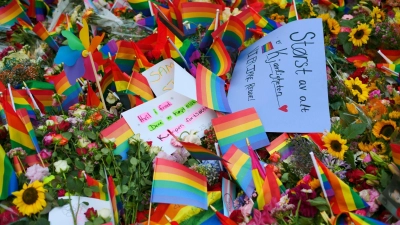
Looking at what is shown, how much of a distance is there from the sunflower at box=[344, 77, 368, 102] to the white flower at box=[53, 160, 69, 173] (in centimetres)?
98

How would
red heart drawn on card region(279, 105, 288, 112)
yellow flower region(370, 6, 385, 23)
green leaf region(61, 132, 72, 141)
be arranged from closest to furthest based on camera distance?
green leaf region(61, 132, 72, 141), red heart drawn on card region(279, 105, 288, 112), yellow flower region(370, 6, 385, 23)

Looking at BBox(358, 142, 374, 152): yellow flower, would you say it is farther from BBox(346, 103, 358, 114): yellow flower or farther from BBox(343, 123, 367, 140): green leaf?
BBox(346, 103, 358, 114): yellow flower

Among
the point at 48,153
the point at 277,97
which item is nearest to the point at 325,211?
the point at 277,97

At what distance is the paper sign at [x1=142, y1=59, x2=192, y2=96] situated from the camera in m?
1.56

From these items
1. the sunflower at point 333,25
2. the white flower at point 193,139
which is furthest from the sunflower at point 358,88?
the white flower at point 193,139

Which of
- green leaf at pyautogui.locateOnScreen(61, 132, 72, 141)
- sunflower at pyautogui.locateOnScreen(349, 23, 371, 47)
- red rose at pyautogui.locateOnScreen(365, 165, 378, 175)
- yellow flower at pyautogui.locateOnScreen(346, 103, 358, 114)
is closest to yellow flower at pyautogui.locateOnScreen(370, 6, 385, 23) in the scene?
sunflower at pyautogui.locateOnScreen(349, 23, 371, 47)

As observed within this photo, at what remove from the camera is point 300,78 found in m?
1.50

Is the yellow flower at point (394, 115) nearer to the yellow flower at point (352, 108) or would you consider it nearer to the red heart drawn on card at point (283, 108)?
the yellow flower at point (352, 108)

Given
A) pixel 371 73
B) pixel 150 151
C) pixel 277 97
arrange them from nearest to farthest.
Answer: pixel 150 151
pixel 277 97
pixel 371 73

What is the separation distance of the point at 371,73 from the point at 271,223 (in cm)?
79

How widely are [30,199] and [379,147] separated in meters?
1.00

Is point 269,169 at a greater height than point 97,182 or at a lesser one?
lesser

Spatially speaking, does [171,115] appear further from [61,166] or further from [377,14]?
[377,14]

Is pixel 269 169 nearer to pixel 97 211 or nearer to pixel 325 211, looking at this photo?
pixel 325 211
